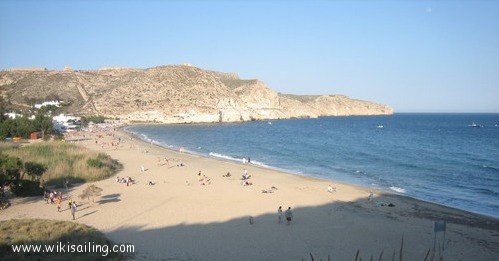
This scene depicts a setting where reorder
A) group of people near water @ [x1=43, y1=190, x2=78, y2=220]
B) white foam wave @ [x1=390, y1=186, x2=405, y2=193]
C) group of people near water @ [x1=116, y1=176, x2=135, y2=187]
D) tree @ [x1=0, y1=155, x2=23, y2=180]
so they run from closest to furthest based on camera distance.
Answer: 1. group of people near water @ [x1=43, y1=190, x2=78, y2=220]
2. tree @ [x1=0, y1=155, x2=23, y2=180]
3. group of people near water @ [x1=116, y1=176, x2=135, y2=187]
4. white foam wave @ [x1=390, y1=186, x2=405, y2=193]

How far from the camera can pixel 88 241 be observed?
12094 millimetres

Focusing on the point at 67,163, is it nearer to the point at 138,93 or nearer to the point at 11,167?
the point at 11,167

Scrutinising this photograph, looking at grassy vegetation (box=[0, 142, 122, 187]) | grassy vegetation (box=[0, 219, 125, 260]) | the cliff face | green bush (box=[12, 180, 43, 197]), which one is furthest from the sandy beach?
the cliff face

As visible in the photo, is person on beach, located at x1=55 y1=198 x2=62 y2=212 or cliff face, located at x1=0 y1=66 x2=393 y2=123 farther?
cliff face, located at x1=0 y1=66 x2=393 y2=123

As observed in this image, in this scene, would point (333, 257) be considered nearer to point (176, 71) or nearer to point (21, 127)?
point (21, 127)

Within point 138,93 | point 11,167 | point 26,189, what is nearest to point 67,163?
point 26,189

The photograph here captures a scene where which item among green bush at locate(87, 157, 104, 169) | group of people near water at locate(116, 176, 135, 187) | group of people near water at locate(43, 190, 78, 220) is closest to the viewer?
group of people near water at locate(43, 190, 78, 220)

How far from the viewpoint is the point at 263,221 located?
1769 cm

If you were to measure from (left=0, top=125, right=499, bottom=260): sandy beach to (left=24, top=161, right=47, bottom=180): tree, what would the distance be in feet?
8.04

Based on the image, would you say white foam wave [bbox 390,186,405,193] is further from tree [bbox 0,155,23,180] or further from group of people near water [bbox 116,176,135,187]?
tree [bbox 0,155,23,180]

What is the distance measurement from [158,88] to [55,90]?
28.1 metres

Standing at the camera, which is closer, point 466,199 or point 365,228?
point 365,228

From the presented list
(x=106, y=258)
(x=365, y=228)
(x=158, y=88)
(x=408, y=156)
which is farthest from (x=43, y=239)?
(x=158, y=88)

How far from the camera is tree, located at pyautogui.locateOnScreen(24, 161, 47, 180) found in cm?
2208
